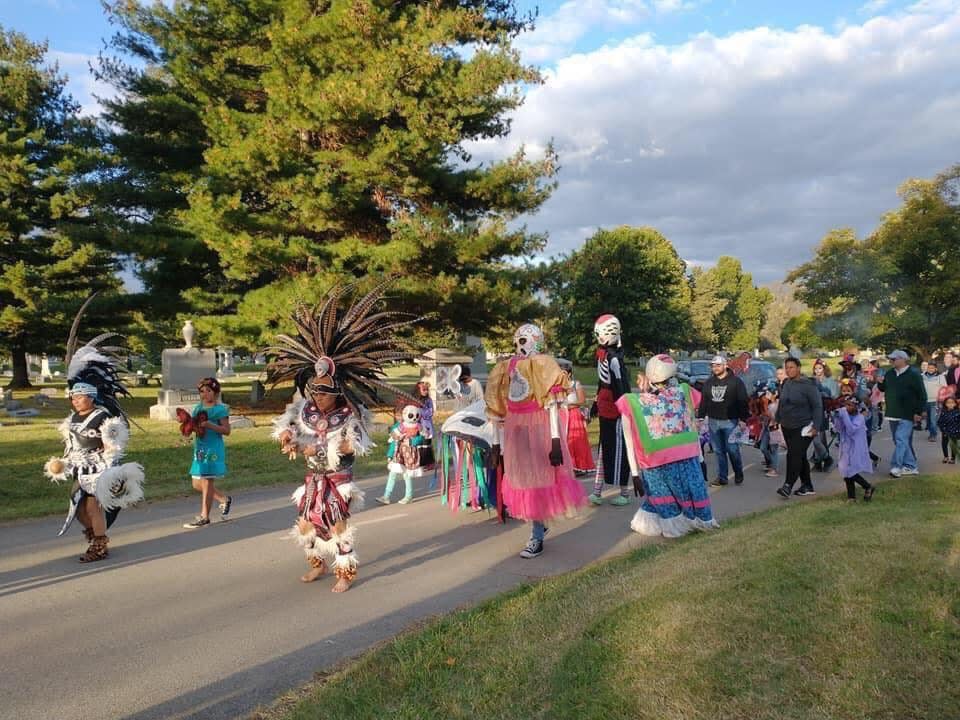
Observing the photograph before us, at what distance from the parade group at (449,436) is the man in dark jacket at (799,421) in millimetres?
17

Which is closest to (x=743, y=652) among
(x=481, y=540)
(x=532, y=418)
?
(x=532, y=418)

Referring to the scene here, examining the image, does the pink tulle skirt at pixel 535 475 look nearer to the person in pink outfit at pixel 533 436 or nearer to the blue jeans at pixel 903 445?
the person in pink outfit at pixel 533 436

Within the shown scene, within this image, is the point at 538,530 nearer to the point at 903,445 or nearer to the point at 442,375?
the point at 903,445

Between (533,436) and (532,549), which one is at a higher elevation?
(533,436)

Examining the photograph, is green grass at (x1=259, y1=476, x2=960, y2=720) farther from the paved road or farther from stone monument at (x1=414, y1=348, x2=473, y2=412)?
stone monument at (x1=414, y1=348, x2=473, y2=412)

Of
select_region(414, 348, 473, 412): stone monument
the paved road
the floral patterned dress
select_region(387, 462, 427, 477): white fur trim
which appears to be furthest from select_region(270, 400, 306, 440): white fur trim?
select_region(414, 348, 473, 412): stone monument

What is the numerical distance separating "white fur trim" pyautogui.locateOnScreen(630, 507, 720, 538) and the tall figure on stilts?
186 cm

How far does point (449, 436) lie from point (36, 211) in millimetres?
28697

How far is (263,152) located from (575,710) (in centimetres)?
1886

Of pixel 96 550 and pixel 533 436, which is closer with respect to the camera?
pixel 96 550

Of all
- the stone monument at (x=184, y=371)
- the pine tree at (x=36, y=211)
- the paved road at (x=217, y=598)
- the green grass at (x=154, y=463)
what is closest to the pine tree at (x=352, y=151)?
the stone monument at (x=184, y=371)

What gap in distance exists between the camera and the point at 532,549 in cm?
723

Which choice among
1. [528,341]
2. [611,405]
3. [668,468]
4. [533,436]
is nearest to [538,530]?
[533,436]

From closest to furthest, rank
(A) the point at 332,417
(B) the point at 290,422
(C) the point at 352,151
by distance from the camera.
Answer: (A) the point at 332,417, (B) the point at 290,422, (C) the point at 352,151
